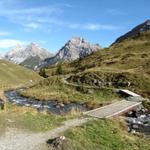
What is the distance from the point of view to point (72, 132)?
107 ft

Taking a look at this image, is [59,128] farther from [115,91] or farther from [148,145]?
[115,91]

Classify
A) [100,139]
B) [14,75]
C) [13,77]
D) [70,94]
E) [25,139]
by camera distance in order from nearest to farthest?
[25,139] < [100,139] < [70,94] < [13,77] < [14,75]

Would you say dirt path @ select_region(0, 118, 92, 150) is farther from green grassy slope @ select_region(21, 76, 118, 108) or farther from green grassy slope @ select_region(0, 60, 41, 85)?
green grassy slope @ select_region(0, 60, 41, 85)

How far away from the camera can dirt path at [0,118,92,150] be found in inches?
1101

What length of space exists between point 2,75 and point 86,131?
88455 mm

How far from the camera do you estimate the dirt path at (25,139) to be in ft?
91.7

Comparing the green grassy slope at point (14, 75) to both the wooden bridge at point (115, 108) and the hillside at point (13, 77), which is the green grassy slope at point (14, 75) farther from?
the wooden bridge at point (115, 108)

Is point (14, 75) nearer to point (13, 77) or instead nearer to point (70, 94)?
point (13, 77)

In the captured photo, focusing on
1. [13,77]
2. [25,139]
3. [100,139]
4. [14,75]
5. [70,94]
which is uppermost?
[14,75]

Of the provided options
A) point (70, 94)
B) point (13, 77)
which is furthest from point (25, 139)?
point (13, 77)

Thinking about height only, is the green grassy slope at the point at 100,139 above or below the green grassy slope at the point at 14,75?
below

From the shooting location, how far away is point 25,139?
98.6 feet

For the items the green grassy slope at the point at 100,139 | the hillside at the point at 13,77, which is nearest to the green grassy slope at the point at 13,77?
the hillside at the point at 13,77

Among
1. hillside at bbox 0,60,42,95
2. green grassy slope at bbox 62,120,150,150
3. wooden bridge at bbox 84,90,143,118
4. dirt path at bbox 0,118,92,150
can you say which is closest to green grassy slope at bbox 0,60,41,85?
hillside at bbox 0,60,42,95
